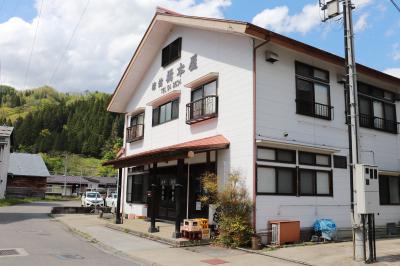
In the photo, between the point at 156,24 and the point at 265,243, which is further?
the point at 156,24

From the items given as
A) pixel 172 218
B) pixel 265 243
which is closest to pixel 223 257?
pixel 265 243

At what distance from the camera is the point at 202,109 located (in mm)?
15695

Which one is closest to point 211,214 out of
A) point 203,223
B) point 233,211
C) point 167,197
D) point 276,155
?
point 203,223

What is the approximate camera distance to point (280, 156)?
1338 centimetres

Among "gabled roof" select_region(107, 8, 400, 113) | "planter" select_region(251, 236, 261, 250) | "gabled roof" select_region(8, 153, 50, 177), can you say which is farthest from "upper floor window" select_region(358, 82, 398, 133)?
"gabled roof" select_region(8, 153, 50, 177)

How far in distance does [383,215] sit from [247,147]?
304 inches

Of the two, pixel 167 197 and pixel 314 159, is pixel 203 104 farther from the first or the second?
pixel 167 197

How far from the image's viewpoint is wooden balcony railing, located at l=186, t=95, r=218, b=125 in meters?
15.0

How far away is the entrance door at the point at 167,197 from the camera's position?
58.4 ft

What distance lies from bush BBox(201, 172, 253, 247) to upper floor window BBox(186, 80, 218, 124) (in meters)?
3.24

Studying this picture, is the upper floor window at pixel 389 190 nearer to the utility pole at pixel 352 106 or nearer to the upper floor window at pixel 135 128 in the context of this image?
the utility pole at pixel 352 106

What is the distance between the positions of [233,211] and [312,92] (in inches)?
227

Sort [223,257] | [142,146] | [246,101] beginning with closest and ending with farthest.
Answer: [223,257]
[246,101]
[142,146]

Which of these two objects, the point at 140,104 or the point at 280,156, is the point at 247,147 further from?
the point at 140,104
